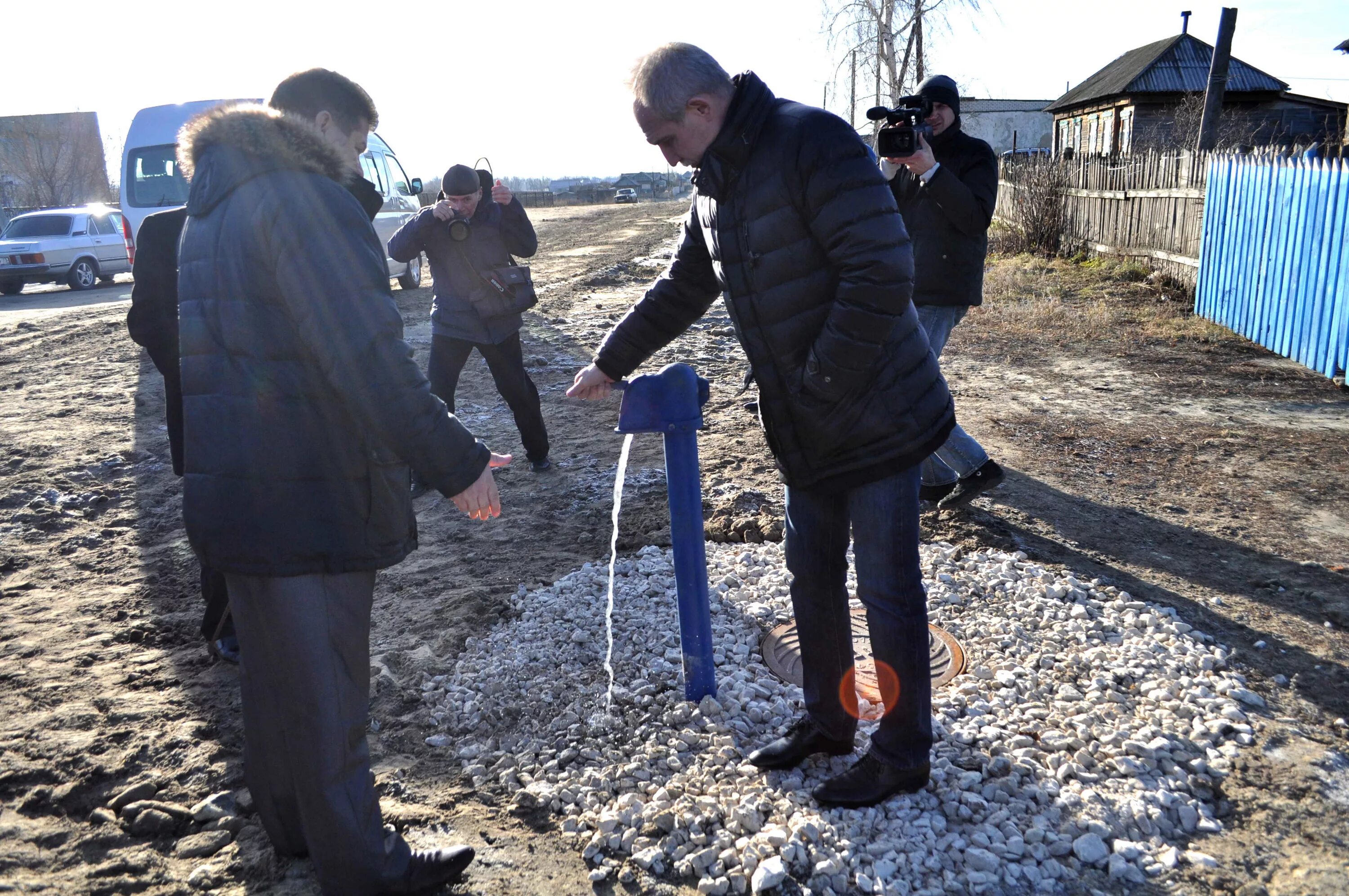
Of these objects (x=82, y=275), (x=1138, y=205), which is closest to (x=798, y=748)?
(x=1138, y=205)

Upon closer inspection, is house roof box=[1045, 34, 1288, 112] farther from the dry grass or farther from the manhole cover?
the manhole cover

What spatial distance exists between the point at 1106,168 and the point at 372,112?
14027 millimetres

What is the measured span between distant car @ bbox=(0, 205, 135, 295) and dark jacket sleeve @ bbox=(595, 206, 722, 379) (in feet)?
58.8

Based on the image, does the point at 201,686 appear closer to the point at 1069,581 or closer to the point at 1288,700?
the point at 1069,581

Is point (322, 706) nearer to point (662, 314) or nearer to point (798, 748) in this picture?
point (798, 748)

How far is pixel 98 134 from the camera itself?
52312 millimetres

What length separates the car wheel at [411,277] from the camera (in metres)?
14.8

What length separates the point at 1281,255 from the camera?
27.6 ft

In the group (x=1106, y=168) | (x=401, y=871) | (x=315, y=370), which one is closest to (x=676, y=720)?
(x=401, y=871)

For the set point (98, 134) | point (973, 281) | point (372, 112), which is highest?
point (98, 134)

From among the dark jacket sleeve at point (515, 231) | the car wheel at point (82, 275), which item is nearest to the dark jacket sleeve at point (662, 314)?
the dark jacket sleeve at point (515, 231)

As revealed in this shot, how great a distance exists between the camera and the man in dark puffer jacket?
2.19m

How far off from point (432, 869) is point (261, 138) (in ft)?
5.86

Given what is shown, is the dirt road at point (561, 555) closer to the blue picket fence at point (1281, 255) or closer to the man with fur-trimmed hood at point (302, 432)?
the blue picket fence at point (1281, 255)
